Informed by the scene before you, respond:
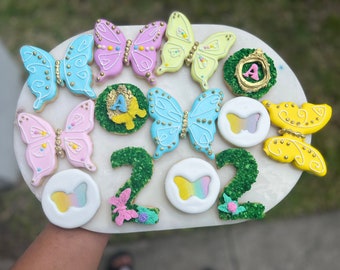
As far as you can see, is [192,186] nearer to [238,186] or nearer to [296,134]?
[238,186]

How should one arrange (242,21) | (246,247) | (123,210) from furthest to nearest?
(242,21) < (246,247) < (123,210)

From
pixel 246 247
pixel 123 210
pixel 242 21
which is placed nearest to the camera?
pixel 123 210

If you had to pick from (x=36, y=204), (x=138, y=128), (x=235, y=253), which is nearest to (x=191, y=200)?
(x=138, y=128)

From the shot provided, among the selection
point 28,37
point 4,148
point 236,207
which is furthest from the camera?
point 28,37

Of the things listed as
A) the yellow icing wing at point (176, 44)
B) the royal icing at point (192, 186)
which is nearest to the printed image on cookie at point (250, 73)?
the yellow icing wing at point (176, 44)

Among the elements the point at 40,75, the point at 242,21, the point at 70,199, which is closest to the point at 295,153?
the point at 70,199

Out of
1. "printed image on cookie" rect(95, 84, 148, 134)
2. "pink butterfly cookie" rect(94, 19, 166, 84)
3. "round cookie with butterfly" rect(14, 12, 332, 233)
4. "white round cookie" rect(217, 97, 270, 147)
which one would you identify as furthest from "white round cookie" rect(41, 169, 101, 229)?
"white round cookie" rect(217, 97, 270, 147)

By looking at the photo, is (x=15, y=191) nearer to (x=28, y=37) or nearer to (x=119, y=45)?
(x=28, y=37)
